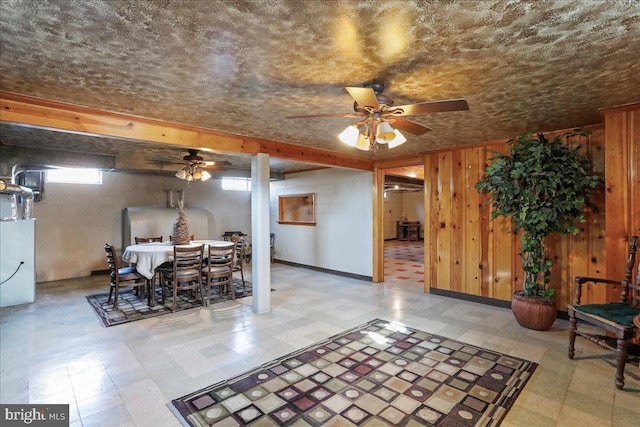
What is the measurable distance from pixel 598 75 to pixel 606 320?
1.85 meters

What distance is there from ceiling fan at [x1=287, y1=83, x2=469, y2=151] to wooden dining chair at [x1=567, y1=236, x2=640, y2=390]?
2035 millimetres

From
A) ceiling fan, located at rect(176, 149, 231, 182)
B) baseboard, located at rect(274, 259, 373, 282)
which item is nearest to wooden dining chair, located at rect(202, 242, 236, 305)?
ceiling fan, located at rect(176, 149, 231, 182)

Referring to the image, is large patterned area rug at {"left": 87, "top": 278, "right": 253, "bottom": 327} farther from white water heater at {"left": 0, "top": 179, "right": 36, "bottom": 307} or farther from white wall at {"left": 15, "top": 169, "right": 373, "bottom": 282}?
white wall at {"left": 15, "top": 169, "right": 373, "bottom": 282}

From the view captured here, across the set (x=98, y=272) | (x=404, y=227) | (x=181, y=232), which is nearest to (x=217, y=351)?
(x=181, y=232)

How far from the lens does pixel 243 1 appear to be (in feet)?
4.46

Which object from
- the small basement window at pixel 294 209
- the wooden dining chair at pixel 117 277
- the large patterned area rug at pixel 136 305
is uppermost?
the small basement window at pixel 294 209

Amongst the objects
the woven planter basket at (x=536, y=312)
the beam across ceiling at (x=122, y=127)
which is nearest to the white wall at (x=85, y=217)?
the beam across ceiling at (x=122, y=127)

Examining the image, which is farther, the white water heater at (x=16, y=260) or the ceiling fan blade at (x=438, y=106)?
the white water heater at (x=16, y=260)

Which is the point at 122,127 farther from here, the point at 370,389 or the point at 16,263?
the point at 16,263

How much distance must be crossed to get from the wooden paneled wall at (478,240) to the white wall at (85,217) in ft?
18.5

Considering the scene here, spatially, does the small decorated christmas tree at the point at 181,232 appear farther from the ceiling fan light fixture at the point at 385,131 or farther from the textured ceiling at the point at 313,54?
the ceiling fan light fixture at the point at 385,131

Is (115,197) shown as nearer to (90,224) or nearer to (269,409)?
(90,224)

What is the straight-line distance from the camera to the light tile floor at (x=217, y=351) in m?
2.07

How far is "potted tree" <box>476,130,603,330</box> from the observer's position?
10.3 feet
